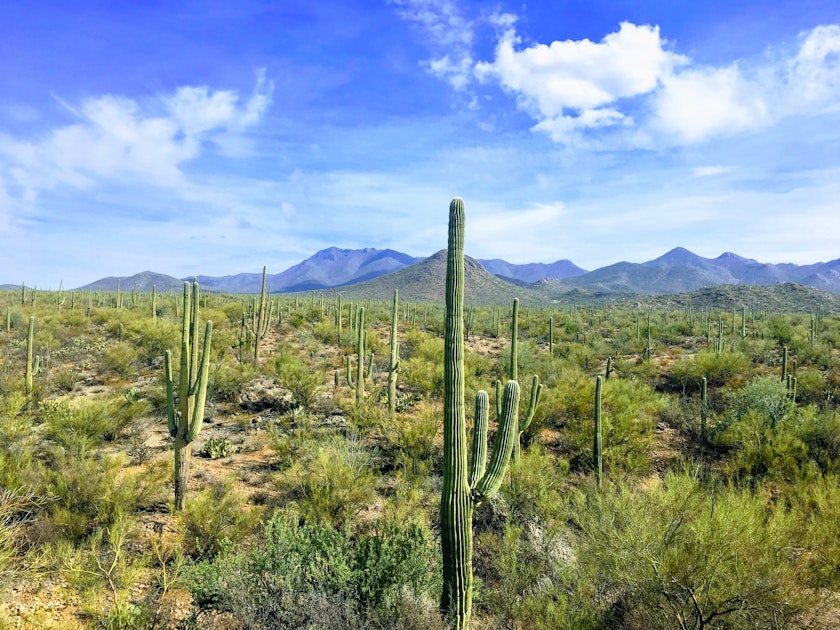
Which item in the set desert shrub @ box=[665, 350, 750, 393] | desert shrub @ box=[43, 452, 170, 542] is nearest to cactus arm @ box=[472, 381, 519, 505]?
desert shrub @ box=[43, 452, 170, 542]

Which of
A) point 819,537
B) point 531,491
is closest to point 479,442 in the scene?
point 531,491

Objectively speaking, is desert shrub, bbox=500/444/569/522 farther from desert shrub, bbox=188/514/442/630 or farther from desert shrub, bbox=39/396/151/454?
desert shrub, bbox=39/396/151/454

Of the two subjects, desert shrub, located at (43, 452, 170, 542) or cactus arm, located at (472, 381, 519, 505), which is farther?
desert shrub, located at (43, 452, 170, 542)

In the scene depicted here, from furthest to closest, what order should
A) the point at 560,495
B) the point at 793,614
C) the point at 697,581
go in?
the point at 560,495, the point at 697,581, the point at 793,614

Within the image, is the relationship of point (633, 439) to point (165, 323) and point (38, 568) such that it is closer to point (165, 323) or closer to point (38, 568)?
point (38, 568)

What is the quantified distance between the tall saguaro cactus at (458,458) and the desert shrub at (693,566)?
1.50 metres

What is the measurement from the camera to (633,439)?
985 centimetres

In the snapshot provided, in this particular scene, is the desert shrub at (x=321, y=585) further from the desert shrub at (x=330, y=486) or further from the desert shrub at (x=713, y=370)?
the desert shrub at (x=713, y=370)

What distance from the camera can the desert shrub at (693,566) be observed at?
4.12 m

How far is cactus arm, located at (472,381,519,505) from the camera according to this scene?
496 cm

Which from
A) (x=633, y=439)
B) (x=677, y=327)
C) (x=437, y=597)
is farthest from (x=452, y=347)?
(x=677, y=327)

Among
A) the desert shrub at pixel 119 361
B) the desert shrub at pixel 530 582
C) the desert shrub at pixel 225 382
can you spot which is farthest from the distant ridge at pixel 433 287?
the desert shrub at pixel 530 582

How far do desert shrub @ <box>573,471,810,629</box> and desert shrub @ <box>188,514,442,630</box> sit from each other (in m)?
2.03

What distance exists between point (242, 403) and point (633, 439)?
1034cm
